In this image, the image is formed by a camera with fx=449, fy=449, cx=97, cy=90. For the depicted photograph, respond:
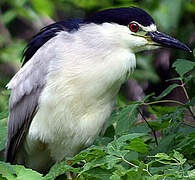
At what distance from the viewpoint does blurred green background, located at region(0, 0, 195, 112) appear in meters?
5.52

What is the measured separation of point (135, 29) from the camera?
3.13m

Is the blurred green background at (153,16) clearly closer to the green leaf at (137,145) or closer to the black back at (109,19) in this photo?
the black back at (109,19)

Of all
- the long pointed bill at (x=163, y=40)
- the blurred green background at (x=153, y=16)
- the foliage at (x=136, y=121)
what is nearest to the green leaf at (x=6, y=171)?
the foliage at (x=136, y=121)

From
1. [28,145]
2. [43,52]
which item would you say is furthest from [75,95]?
[28,145]

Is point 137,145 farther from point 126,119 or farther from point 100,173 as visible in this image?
point 126,119

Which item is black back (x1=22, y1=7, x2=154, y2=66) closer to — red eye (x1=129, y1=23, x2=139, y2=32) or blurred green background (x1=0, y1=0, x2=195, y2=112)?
red eye (x1=129, y1=23, x2=139, y2=32)

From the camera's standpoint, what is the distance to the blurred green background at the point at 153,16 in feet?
18.1

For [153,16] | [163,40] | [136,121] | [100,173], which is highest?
[163,40]

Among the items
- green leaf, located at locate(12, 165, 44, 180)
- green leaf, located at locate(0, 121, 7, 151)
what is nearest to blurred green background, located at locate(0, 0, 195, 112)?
green leaf, located at locate(0, 121, 7, 151)

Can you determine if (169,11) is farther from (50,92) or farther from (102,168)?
(102,168)

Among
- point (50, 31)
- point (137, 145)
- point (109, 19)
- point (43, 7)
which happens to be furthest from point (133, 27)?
point (43, 7)

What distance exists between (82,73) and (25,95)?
0.55m

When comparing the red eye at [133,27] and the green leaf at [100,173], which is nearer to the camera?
the green leaf at [100,173]

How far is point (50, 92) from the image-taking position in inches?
122
